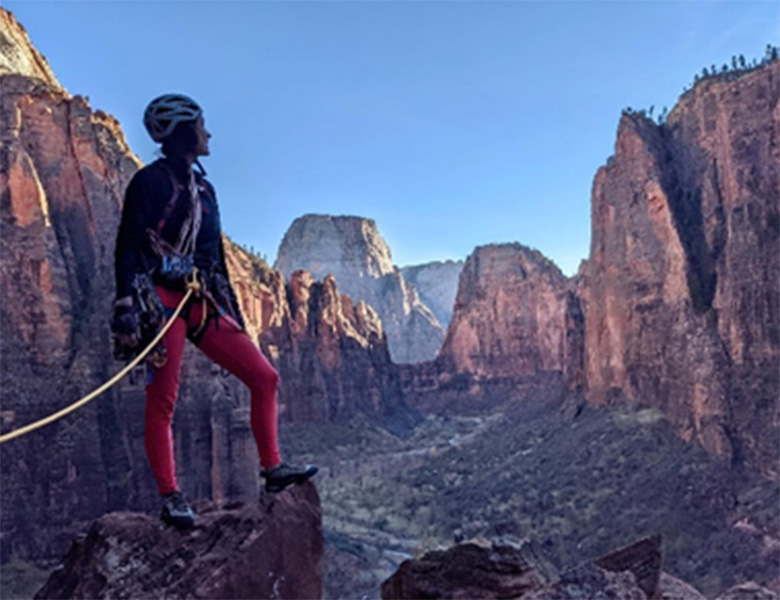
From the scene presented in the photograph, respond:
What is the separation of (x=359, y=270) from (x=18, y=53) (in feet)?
428

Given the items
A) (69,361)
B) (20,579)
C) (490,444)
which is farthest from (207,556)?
(490,444)

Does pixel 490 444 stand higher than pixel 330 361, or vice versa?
pixel 330 361

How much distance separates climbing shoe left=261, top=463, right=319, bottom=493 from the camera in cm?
638

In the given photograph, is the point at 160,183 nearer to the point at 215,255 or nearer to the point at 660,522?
the point at 215,255

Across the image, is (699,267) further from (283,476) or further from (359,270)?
(359,270)

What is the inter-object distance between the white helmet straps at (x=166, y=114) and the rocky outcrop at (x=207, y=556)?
366cm

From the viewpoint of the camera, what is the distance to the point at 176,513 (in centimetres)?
604

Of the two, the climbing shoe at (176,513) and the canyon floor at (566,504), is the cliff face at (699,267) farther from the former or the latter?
the climbing shoe at (176,513)

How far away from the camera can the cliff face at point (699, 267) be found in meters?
30.7

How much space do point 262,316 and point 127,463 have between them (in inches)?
1716

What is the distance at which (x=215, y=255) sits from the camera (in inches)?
249

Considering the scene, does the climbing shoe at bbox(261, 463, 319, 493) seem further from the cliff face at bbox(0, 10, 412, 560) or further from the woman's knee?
the cliff face at bbox(0, 10, 412, 560)

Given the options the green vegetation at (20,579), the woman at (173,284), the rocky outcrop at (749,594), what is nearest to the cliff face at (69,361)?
the green vegetation at (20,579)

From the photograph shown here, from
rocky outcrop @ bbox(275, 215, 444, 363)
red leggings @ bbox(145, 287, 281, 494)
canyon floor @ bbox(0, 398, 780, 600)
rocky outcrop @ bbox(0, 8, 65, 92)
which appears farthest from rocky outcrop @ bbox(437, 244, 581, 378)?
red leggings @ bbox(145, 287, 281, 494)
